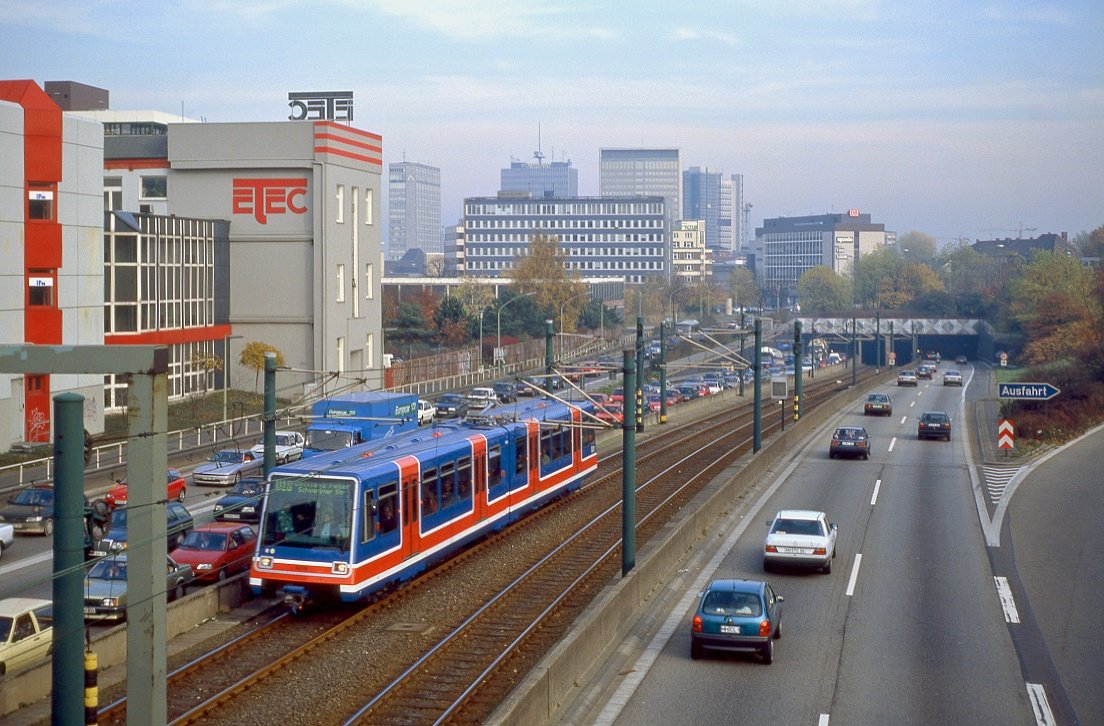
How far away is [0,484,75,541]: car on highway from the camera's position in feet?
104

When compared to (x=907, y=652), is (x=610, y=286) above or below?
above

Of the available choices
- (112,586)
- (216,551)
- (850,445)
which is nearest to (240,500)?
(216,551)

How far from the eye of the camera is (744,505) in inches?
1377

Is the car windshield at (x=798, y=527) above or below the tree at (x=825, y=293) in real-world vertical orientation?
below

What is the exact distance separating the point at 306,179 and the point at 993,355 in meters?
101

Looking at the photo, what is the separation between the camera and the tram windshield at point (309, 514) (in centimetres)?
2036

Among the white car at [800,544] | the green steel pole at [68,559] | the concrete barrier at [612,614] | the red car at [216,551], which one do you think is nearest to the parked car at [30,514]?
the red car at [216,551]

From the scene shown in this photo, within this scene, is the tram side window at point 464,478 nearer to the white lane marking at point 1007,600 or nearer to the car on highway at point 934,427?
the white lane marking at point 1007,600

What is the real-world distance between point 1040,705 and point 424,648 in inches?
380

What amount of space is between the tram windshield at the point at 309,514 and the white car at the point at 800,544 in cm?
980

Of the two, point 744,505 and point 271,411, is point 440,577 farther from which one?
point 744,505

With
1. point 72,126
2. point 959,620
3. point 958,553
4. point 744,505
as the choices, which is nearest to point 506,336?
point 72,126

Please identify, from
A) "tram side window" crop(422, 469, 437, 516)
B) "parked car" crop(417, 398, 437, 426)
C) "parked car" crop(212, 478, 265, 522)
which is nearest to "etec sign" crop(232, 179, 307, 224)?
"parked car" crop(417, 398, 437, 426)

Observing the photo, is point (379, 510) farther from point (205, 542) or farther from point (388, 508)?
point (205, 542)
